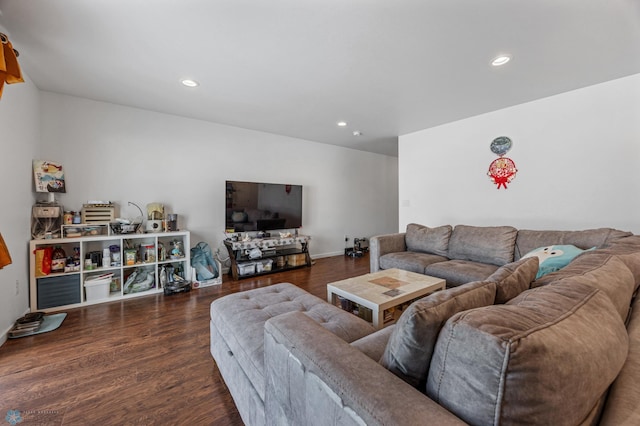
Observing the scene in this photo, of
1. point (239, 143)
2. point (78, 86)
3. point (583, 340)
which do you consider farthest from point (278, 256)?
point (583, 340)

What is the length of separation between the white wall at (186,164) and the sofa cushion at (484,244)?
269cm

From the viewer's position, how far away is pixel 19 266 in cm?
229

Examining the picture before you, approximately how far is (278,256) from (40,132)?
10.5 ft

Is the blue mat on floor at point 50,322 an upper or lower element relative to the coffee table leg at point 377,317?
lower

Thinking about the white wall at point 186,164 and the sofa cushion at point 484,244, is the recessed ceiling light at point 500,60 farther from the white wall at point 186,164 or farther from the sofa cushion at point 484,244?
the white wall at point 186,164

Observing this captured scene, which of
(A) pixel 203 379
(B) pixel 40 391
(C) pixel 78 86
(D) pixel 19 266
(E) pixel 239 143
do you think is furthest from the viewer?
(E) pixel 239 143

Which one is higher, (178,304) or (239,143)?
(239,143)

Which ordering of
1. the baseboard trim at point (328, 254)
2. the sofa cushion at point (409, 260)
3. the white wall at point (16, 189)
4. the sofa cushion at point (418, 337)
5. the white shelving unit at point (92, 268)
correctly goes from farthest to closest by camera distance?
the baseboard trim at point (328, 254), the sofa cushion at point (409, 260), the white shelving unit at point (92, 268), the white wall at point (16, 189), the sofa cushion at point (418, 337)

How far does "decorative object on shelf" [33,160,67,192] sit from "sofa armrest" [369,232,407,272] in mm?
3673

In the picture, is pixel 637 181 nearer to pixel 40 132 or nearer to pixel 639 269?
pixel 639 269

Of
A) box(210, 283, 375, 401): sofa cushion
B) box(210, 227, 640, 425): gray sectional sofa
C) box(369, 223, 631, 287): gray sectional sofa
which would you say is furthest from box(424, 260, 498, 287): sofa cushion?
box(210, 283, 375, 401): sofa cushion

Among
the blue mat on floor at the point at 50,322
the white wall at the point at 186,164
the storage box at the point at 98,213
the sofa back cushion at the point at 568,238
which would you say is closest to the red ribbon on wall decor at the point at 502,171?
the sofa back cushion at the point at 568,238

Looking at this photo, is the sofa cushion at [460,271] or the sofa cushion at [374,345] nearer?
the sofa cushion at [374,345]

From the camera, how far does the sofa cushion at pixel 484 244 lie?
268cm
